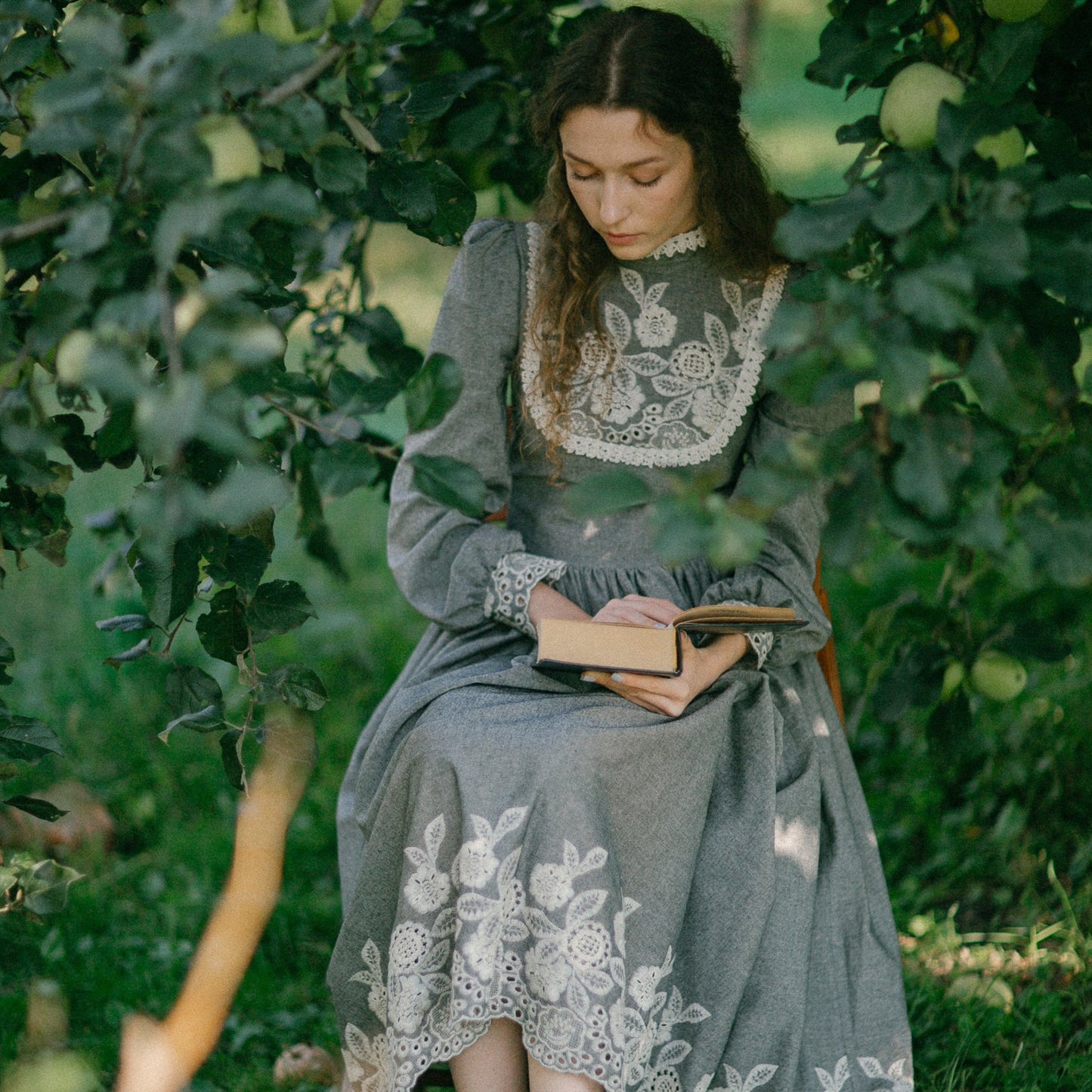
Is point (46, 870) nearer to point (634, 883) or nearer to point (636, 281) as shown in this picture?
point (634, 883)

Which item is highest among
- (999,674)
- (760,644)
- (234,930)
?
(999,674)

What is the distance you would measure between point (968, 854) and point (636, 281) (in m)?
1.44

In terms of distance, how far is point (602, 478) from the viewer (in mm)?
1062

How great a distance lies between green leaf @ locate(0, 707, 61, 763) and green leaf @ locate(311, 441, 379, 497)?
0.53m

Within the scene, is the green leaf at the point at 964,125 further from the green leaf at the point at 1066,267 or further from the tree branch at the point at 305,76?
the tree branch at the point at 305,76

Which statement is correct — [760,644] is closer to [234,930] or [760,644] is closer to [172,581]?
[172,581]

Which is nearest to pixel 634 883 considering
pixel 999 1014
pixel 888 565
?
pixel 999 1014

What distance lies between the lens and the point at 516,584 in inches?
73.1

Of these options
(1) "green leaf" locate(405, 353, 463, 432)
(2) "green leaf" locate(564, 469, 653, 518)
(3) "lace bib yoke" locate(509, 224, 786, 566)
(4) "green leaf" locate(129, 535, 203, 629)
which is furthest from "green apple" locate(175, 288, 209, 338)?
(3) "lace bib yoke" locate(509, 224, 786, 566)

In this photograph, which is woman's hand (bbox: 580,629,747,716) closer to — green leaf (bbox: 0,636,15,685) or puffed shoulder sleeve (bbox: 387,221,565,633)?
puffed shoulder sleeve (bbox: 387,221,565,633)

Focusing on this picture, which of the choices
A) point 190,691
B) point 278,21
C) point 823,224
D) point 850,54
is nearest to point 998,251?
point 823,224

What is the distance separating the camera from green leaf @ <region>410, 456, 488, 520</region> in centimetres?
116

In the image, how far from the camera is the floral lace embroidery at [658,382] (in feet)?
6.32

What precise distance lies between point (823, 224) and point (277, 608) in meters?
0.77
